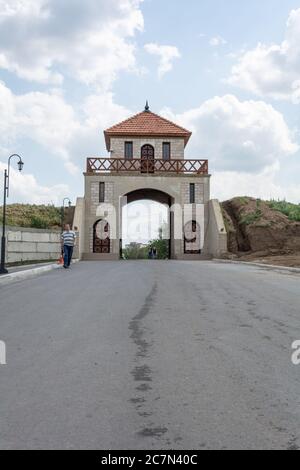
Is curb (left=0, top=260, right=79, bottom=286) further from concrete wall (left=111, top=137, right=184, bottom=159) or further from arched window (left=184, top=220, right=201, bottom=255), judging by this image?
concrete wall (left=111, top=137, right=184, bottom=159)

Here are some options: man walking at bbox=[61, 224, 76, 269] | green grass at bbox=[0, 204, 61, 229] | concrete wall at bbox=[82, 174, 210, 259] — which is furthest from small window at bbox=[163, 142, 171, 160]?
man walking at bbox=[61, 224, 76, 269]

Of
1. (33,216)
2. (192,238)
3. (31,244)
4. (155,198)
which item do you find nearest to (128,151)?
(155,198)

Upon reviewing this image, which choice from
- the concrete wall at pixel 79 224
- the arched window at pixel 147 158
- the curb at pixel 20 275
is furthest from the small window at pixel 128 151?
the curb at pixel 20 275

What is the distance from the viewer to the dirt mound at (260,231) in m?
27.6

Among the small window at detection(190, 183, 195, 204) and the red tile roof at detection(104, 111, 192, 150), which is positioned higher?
the red tile roof at detection(104, 111, 192, 150)

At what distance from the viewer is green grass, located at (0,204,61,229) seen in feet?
95.1

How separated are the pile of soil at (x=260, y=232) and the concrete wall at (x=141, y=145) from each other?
655cm

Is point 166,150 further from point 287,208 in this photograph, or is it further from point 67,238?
point 67,238

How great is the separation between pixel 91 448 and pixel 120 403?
2.28 feet

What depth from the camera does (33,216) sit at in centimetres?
3056

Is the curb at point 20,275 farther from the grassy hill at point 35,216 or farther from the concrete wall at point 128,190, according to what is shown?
the concrete wall at point 128,190

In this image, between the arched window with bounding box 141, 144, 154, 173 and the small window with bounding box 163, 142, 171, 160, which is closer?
the arched window with bounding box 141, 144, 154, 173

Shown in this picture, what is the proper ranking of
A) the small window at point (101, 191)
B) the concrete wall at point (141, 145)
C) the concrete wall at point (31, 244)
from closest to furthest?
the concrete wall at point (31, 244) < the small window at point (101, 191) < the concrete wall at point (141, 145)

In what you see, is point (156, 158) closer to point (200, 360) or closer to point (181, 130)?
point (181, 130)
